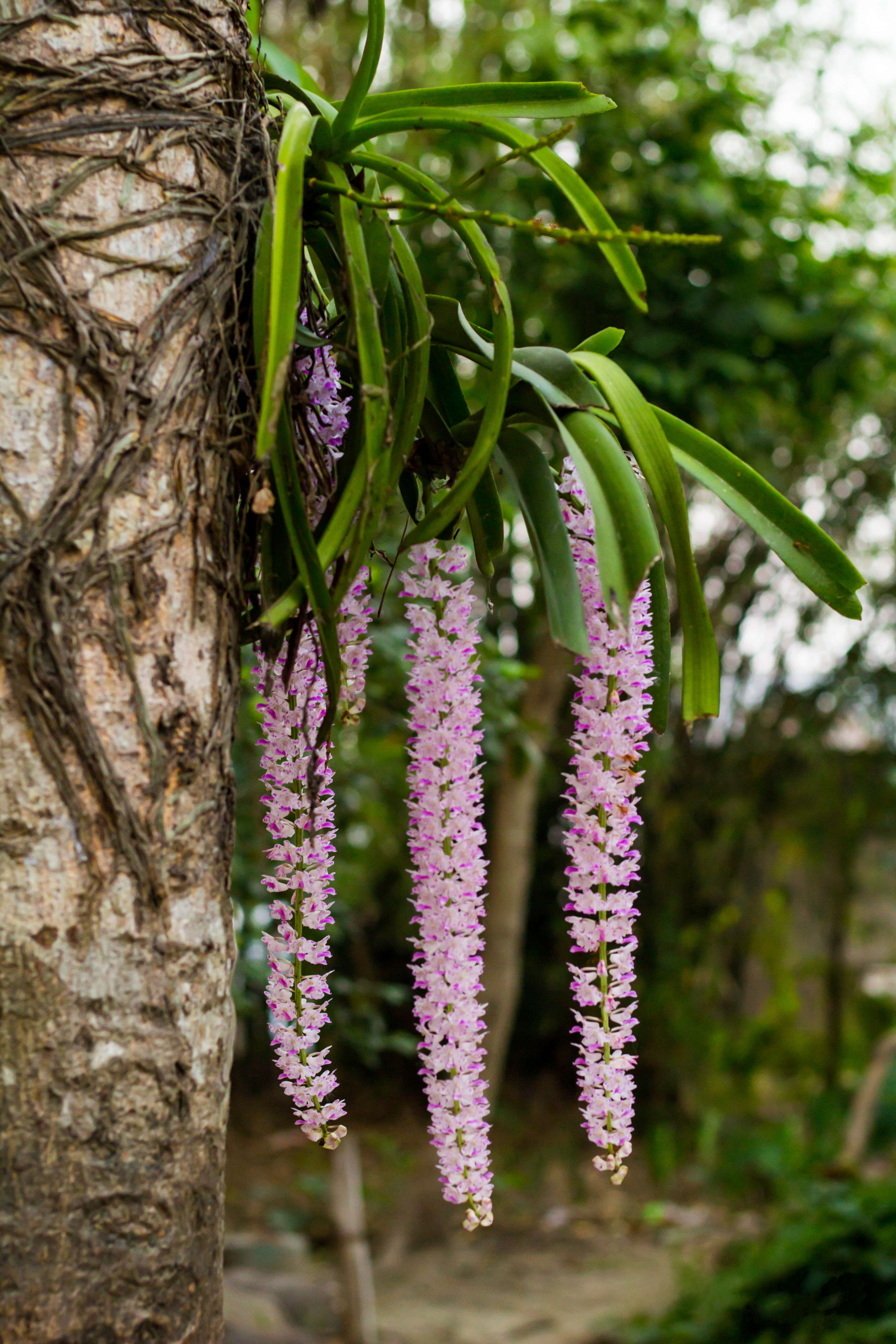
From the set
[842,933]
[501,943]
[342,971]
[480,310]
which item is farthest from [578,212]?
[842,933]

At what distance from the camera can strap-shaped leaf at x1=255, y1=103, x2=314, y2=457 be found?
64 centimetres

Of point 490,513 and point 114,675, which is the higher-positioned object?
point 490,513

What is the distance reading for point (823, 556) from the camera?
829mm

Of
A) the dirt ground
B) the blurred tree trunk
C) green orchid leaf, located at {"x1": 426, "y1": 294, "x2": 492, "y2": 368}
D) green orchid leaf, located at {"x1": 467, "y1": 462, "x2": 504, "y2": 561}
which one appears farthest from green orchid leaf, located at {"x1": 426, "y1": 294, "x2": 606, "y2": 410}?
the dirt ground

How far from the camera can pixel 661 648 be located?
2.88ft

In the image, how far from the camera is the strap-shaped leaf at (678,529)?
79 cm

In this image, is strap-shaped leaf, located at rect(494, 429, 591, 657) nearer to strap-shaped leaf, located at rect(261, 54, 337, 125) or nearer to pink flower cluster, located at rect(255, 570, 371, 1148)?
pink flower cluster, located at rect(255, 570, 371, 1148)


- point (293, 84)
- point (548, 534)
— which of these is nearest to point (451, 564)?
point (548, 534)

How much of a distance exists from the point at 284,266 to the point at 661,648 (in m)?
0.42

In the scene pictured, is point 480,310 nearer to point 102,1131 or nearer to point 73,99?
point 73,99

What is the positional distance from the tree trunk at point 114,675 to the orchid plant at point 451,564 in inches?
2.2

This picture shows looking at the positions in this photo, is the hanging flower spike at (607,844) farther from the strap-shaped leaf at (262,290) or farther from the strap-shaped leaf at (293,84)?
the strap-shaped leaf at (293,84)

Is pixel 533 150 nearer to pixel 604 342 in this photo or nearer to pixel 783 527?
pixel 604 342

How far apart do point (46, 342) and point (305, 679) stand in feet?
0.93
